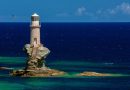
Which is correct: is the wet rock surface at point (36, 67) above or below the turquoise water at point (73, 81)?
above

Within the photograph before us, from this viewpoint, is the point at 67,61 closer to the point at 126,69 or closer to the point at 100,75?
the point at 126,69

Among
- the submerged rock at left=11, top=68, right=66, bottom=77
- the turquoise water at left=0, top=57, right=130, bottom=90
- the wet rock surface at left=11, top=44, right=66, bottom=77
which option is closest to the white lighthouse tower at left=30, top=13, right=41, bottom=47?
the wet rock surface at left=11, top=44, right=66, bottom=77

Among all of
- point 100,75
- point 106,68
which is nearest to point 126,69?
point 106,68

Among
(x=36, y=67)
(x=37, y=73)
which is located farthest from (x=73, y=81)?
(x=36, y=67)

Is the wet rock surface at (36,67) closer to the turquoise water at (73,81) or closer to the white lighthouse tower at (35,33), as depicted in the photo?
the white lighthouse tower at (35,33)

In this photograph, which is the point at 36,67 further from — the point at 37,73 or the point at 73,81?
the point at 73,81

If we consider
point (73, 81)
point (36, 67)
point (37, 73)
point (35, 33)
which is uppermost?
point (35, 33)

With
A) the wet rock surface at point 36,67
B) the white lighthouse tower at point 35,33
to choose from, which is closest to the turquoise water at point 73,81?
the wet rock surface at point 36,67

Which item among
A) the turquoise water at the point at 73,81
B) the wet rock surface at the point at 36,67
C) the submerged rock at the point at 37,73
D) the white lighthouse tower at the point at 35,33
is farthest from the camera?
the white lighthouse tower at the point at 35,33

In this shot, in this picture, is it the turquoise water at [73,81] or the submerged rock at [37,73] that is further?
the submerged rock at [37,73]

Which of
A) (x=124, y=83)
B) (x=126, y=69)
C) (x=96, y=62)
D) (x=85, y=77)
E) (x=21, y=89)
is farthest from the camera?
(x=96, y=62)

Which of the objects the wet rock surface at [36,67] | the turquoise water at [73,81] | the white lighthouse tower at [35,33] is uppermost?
the white lighthouse tower at [35,33]
